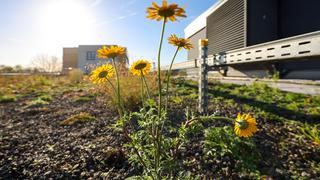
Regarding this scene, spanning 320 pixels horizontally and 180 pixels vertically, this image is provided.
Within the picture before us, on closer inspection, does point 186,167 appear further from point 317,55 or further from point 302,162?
point 317,55

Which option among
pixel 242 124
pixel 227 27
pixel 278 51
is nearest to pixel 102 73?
pixel 242 124

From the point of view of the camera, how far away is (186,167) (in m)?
1.84

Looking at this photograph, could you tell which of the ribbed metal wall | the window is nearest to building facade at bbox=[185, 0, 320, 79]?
the ribbed metal wall

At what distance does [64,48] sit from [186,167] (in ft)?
192

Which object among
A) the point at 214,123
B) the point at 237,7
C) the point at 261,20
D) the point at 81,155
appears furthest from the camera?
the point at 237,7

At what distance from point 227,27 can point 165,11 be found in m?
8.78

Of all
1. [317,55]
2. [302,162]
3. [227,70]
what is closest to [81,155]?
[302,162]

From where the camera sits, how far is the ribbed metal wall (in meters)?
8.03

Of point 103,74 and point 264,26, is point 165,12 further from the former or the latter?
point 264,26

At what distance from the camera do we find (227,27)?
29.9ft

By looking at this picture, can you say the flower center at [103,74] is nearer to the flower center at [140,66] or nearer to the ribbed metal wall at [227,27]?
the flower center at [140,66]

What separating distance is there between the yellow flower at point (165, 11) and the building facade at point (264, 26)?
3.85m

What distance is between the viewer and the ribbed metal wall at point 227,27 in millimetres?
8031

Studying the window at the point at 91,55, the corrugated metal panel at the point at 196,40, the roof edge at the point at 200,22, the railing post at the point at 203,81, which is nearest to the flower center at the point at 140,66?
the railing post at the point at 203,81
